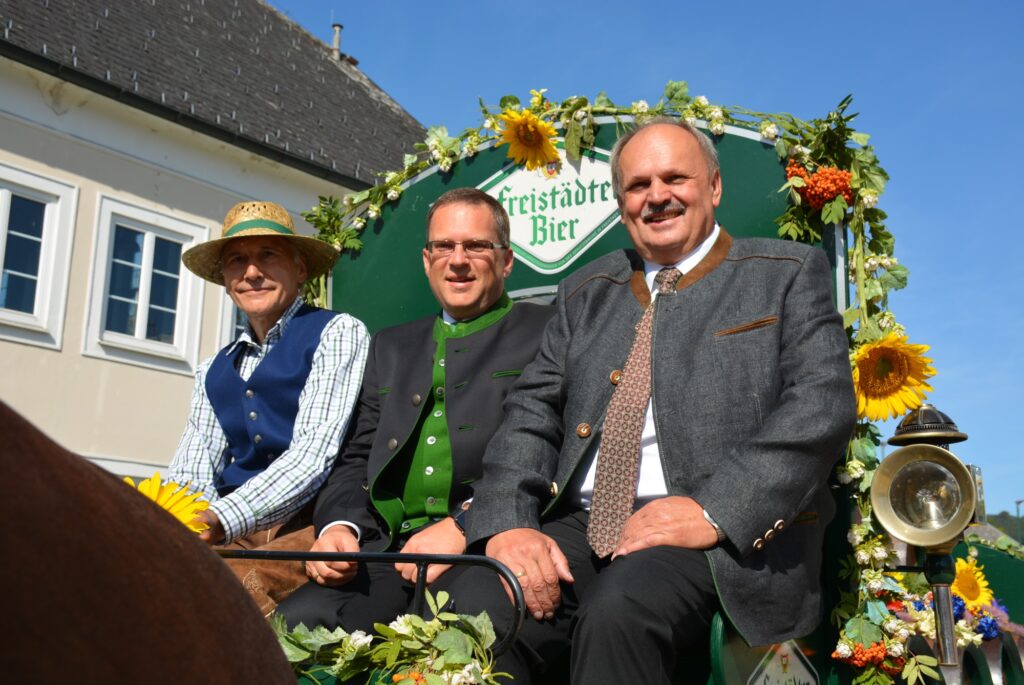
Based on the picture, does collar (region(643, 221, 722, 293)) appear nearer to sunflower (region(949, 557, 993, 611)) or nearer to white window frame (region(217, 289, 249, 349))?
sunflower (region(949, 557, 993, 611))

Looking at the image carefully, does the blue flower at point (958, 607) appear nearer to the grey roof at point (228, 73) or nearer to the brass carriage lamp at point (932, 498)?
the brass carriage lamp at point (932, 498)

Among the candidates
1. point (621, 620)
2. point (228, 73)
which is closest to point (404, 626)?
point (621, 620)

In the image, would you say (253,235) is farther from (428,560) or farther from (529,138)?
(428,560)

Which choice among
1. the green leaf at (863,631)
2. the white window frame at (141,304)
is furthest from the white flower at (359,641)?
the white window frame at (141,304)

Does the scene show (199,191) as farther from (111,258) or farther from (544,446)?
(544,446)

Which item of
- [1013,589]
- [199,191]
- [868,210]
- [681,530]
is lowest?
[1013,589]

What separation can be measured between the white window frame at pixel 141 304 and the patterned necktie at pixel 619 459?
847cm

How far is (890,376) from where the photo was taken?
3.00m

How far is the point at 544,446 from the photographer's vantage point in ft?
9.12

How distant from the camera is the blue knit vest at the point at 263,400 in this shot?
3.42 metres

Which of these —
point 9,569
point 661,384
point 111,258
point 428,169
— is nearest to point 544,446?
point 661,384

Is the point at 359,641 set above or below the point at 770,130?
below

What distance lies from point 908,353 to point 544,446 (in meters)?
1.06

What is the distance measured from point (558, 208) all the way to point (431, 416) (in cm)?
101
